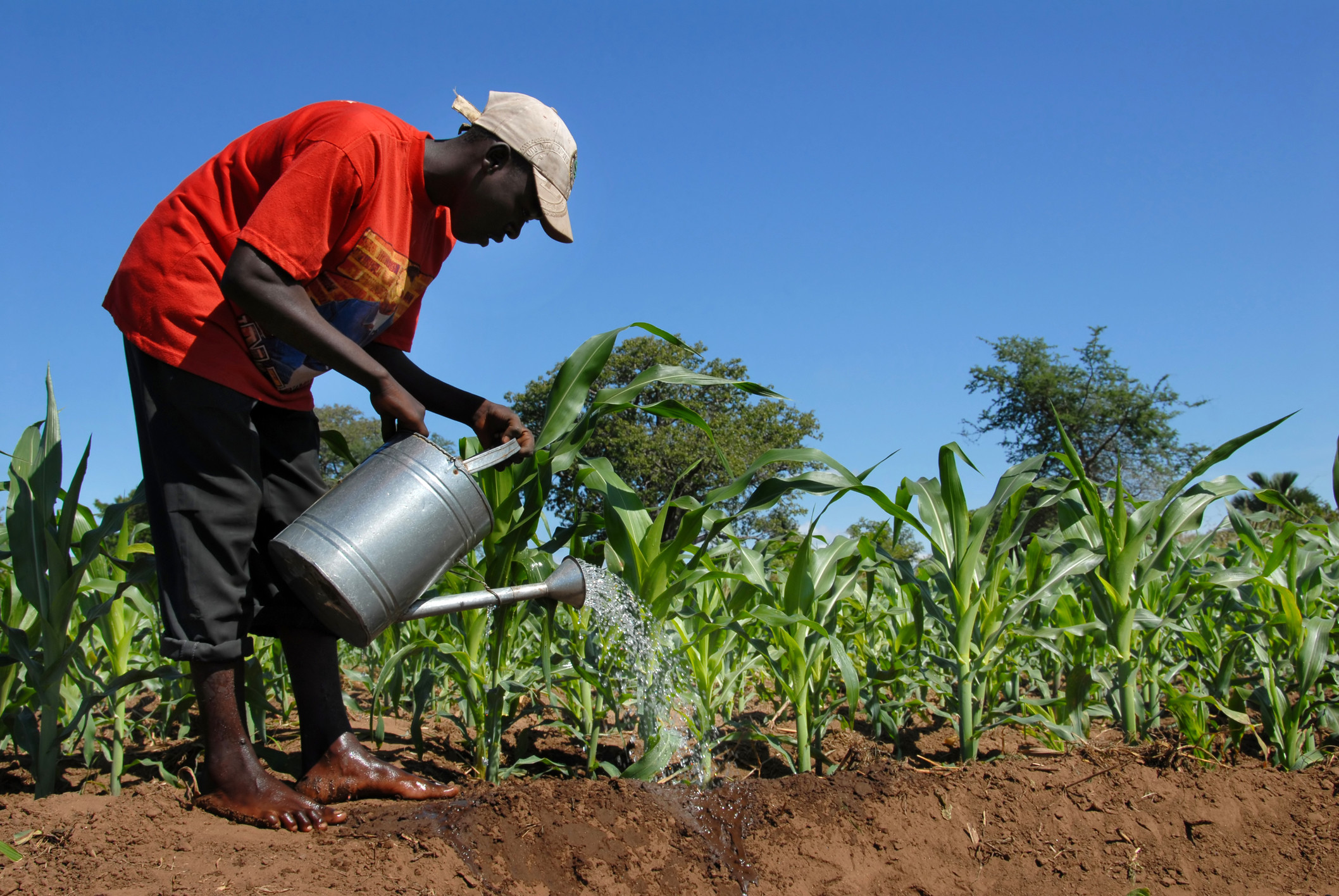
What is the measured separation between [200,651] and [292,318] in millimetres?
681

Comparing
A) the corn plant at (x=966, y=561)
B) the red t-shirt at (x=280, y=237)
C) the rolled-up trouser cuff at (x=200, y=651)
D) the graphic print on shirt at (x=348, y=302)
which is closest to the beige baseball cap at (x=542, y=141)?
the red t-shirt at (x=280, y=237)

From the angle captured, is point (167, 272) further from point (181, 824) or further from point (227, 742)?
point (181, 824)

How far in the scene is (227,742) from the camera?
169 centimetres

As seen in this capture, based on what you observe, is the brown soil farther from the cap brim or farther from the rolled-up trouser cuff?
the cap brim

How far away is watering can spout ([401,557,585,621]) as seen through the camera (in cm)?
175

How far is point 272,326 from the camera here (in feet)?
5.06

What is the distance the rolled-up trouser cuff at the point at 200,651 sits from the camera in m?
1.64

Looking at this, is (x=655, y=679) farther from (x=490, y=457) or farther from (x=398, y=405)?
(x=398, y=405)

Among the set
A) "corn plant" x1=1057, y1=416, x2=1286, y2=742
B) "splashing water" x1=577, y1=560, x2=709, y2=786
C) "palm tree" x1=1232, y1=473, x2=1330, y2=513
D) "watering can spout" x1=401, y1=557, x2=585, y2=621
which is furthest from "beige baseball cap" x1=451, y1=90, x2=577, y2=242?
"palm tree" x1=1232, y1=473, x2=1330, y2=513

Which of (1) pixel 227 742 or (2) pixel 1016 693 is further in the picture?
(2) pixel 1016 693

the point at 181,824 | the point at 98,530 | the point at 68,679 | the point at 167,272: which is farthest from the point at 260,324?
the point at 68,679

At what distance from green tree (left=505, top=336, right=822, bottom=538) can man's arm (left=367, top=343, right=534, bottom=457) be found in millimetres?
15521

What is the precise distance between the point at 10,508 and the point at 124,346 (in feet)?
1.72

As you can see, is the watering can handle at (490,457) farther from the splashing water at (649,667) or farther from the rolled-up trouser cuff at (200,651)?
the rolled-up trouser cuff at (200,651)
